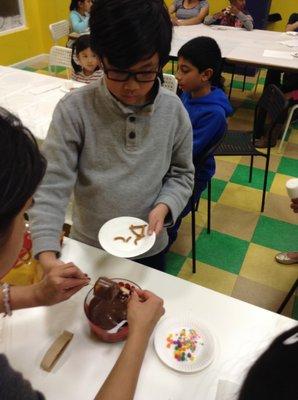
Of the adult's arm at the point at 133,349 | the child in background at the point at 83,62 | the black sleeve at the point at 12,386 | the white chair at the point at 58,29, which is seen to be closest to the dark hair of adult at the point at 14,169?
the black sleeve at the point at 12,386

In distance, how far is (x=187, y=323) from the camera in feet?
2.81

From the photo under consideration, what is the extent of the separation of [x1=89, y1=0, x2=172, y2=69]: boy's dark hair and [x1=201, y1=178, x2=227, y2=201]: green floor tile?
2.00 metres

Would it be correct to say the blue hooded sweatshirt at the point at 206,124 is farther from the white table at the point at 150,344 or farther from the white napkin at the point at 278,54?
the white napkin at the point at 278,54

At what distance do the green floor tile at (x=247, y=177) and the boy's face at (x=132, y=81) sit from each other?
6.97 feet

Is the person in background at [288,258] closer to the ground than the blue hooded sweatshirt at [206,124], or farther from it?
closer to the ground

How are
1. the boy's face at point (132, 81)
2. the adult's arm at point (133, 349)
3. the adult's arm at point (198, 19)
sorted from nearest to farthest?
the adult's arm at point (133, 349) → the boy's face at point (132, 81) → the adult's arm at point (198, 19)

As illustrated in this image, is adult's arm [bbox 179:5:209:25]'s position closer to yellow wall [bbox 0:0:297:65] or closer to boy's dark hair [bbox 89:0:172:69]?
yellow wall [bbox 0:0:297:65]

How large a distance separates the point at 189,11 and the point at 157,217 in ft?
15.4

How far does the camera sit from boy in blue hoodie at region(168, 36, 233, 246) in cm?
Result: 170

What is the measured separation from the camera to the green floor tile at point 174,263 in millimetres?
2064

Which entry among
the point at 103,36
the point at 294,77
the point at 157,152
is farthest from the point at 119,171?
the point at 294,77

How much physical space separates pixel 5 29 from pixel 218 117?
14.4ft

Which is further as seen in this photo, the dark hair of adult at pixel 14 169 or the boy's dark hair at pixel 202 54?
the boy's dark hair at pixel 202 54

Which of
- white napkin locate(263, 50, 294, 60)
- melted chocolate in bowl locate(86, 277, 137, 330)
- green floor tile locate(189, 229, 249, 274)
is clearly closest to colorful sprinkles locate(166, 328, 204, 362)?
melted chocolate in bowl locate(86, 277, 137, 330)
